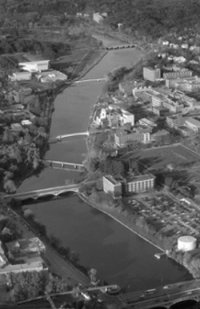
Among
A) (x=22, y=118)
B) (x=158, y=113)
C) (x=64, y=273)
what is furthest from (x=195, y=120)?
(x=64, y=273)

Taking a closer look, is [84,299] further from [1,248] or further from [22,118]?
[22,118]

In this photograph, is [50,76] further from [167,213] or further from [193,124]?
[167,213]

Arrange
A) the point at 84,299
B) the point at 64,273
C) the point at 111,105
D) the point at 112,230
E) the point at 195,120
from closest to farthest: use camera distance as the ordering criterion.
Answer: the point at 84,299
the point at 64,273
the point at 112,230
the point at 195,120
the point at 111,105

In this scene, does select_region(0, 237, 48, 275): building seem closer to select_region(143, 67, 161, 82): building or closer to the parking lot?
the parking lot

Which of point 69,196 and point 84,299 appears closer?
point 84,299

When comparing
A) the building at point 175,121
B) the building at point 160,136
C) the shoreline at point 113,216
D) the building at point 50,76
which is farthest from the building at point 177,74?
the shoreline at point 113,216

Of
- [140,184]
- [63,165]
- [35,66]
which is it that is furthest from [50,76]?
[140,184]
